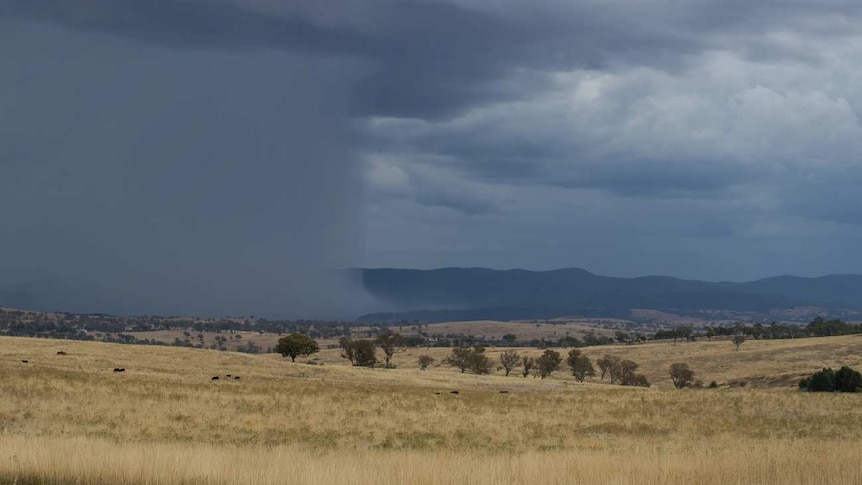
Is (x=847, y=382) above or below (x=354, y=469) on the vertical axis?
below

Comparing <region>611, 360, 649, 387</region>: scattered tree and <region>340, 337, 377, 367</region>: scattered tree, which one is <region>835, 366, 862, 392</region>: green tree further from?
<region>340, 337, 377, 367</region>: scattered tree

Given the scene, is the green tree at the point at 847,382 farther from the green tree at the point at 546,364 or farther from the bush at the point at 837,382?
the green tree at the point at 546,364

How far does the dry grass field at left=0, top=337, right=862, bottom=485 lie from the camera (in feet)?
49.4

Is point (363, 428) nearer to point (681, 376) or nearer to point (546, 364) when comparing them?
point (681, 376)

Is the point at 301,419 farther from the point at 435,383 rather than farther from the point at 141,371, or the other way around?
the point at 435,383

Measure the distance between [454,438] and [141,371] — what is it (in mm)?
32325

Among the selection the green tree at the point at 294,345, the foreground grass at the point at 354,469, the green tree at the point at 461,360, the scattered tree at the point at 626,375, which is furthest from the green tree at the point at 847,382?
the green tree at the point at 294,345

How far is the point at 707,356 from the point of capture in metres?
131

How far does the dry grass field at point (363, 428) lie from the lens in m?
15.1

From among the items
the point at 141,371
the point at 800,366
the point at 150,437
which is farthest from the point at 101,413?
the point at 800,366

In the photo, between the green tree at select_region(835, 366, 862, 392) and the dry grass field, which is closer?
the dry grass field

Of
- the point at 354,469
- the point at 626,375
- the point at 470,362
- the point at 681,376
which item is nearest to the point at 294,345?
the point at 470,362

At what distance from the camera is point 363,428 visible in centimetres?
3453

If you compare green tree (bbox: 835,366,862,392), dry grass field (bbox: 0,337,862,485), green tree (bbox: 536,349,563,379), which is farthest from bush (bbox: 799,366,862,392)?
green tree (bbox: 536,349,563,379)
